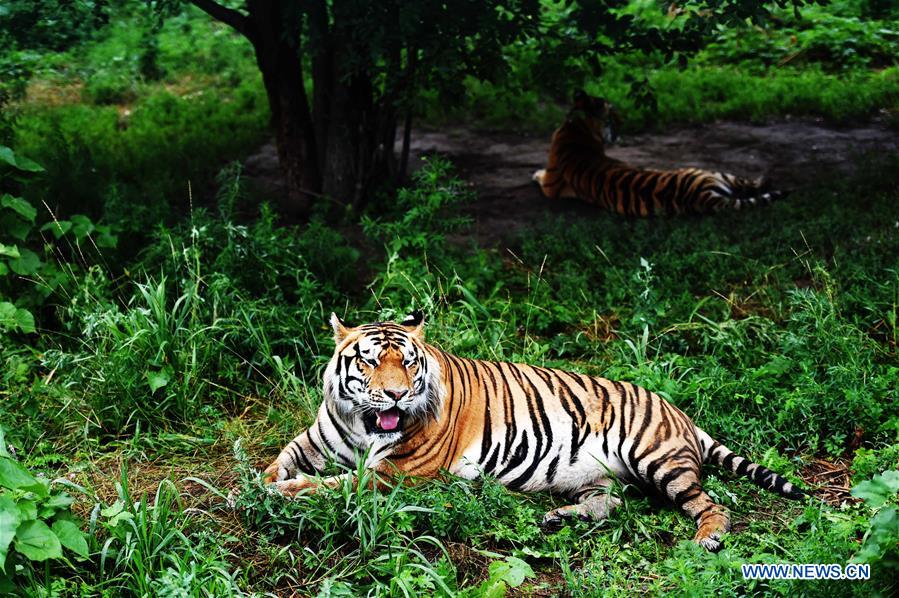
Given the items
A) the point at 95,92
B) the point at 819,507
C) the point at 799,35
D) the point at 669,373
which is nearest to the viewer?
the point at 819,507

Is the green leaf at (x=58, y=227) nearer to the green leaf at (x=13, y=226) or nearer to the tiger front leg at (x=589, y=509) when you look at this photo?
the green leaf at (x=13, y=226)

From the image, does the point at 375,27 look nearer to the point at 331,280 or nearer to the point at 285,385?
the point at 331,280

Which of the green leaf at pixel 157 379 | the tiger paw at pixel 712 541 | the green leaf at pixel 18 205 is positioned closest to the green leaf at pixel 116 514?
the green leaf at pixel 157 379

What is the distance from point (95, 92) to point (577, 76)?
6.54 metres

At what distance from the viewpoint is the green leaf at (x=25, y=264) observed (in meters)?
6.00

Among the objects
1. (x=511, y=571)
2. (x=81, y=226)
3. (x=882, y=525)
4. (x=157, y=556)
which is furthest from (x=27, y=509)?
(x=81, y=226)

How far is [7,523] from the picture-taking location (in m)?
3.49

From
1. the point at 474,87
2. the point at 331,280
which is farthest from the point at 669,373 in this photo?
the point at 474,87

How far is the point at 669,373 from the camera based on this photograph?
559cm

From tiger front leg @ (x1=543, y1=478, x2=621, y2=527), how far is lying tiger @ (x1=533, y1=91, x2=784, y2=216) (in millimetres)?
4230

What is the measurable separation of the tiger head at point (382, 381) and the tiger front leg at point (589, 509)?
75 cm

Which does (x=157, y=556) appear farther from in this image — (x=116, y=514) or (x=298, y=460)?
(x=298, y=460)

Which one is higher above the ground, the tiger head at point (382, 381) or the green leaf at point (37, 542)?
the tiger head at point (382, 381)

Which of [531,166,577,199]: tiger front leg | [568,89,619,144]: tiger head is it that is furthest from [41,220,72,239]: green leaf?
[568,89,619,144]: tiger head
